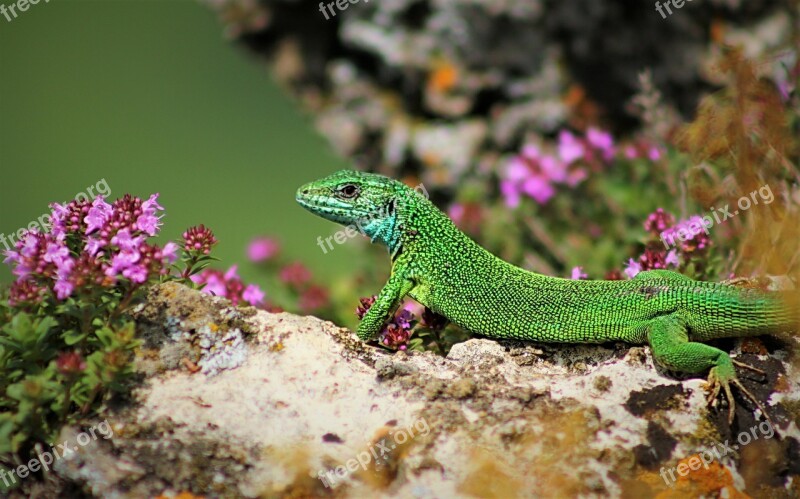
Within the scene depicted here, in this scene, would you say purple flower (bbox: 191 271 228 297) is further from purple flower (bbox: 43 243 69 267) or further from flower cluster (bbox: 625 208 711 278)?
flower cluster (bbox: 625 208 711 278)

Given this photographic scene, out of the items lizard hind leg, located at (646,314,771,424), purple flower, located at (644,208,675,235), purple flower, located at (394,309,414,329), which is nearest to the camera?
lizard hind leg, located at (646,314,771,424)

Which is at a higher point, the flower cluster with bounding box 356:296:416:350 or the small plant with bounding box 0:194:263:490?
the flower cluster with bounding box 356:296:416:350

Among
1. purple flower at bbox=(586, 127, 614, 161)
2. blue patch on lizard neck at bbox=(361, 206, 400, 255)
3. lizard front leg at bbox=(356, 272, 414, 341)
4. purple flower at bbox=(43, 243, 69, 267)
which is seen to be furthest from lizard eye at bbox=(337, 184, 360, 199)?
purple flower at bbox=(586, 127, 614, 161)

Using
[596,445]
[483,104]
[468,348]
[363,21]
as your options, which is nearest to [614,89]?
[483,104]

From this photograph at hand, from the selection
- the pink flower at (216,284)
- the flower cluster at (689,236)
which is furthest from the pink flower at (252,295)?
the flower cluster at (689,236)

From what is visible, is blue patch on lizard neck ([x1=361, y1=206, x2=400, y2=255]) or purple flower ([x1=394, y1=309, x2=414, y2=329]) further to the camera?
blue patch on lizard neck ([x1=361, y1=206, x2=400, y2=255])

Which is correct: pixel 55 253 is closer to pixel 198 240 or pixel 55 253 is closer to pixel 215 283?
pixel 198 240
